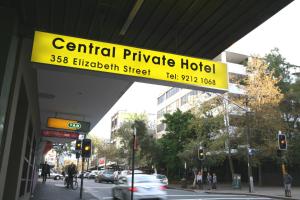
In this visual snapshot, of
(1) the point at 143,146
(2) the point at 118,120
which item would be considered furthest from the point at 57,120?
(2) the point at 118,120

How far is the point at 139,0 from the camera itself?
5965mm

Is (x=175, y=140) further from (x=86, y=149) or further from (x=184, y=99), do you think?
(x=86, y=149)

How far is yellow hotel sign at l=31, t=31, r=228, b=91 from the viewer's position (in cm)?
→ 625

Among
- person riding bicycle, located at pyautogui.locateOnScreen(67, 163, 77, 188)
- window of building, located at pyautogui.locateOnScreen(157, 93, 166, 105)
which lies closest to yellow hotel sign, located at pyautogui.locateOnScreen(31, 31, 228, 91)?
person riding bicycle, located at pyautogui.locateOnScreen(67, 163, 77, 188)

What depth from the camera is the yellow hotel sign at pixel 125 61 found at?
6250 millimetres

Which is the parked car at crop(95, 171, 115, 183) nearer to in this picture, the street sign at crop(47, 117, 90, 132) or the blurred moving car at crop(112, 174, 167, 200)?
the blurred moving car at crop(112, 174, 167, 200)

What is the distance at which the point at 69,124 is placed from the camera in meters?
15.7

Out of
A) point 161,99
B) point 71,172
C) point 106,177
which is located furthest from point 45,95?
point 161,99

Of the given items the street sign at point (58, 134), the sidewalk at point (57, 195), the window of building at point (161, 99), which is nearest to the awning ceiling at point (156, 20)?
the street sign at point (58, 134)

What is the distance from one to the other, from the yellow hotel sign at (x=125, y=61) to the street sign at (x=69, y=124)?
9475 mm

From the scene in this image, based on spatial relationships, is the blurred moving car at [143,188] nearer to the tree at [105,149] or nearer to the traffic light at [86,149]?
the traffic light at [86,149]

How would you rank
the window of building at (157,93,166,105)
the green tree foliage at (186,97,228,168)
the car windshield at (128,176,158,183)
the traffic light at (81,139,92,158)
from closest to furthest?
the car windshield at (128,176,158,183) < the traffic light at (81,139,92,158) < the green tree foliage at (186,97,228,168) < the window of building at (157,93,166,105)

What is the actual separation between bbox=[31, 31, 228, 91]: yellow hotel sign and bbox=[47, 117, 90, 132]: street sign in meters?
9.47

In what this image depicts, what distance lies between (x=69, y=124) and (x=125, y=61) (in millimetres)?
9806
